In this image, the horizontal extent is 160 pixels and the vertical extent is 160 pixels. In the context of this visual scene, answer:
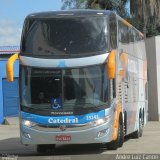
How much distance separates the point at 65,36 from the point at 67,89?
148 centimetres

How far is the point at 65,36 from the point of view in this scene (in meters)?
16.2

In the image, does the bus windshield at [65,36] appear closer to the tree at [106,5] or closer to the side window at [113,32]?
the side window at [113,32]

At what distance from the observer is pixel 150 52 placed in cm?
3356

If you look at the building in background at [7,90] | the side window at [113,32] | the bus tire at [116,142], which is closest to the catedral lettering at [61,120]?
the bus tire at [116,142]

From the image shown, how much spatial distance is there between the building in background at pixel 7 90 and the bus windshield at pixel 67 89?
19.9 m

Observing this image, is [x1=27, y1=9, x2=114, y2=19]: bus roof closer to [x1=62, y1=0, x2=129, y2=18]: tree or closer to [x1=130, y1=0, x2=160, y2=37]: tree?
[x1=130, y1=0, x2=160, y2=37]: tree

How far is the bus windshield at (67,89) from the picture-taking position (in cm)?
1578

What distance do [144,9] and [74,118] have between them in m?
26.2

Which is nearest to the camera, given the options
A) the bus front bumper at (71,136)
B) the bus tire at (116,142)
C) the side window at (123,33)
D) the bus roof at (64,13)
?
the bus front bumper at (71,136)

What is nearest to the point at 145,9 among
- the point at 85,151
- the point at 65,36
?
the point at 85,151

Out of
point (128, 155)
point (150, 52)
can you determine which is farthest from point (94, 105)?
point (150, 52)

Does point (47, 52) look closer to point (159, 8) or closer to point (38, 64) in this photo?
point (38, 64)

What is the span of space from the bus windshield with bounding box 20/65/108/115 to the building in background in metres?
19.9

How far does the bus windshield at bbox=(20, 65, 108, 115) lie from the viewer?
51.8 feet
